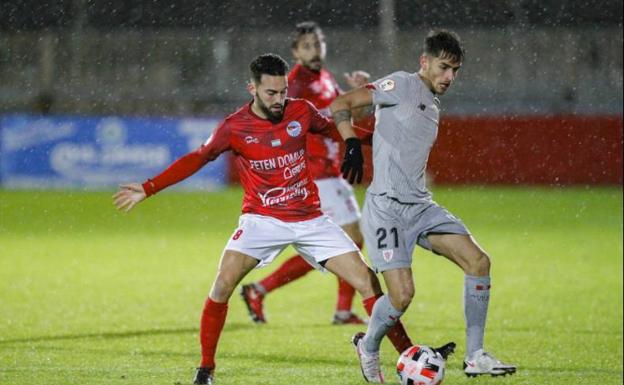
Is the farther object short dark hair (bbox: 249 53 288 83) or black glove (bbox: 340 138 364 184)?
short dark hair (bbox: 249 53 288 83)

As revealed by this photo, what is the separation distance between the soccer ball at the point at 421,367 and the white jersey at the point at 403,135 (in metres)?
0.94

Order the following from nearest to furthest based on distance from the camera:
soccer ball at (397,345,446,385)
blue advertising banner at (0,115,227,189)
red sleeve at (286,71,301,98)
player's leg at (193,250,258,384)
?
soccer ball at (397,345,446,385)
player's leg at (193,250,258,384)
red sleeve at (286,71,301,98)
blue advertising banner at (0,115,227,189)

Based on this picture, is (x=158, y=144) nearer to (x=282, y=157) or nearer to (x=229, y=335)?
(x=229, y=335)

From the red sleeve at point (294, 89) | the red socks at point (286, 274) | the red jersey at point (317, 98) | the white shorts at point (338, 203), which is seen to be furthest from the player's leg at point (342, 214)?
the red sleeve at point (294, 89)

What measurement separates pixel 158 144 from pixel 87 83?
14.3 feet

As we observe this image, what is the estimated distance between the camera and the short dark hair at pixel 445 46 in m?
7.09

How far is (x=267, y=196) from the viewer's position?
24.2 ft

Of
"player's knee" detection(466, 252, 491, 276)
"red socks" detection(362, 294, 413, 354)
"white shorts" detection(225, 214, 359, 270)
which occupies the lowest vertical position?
"red socks" detection(362, 294, 413, 354)

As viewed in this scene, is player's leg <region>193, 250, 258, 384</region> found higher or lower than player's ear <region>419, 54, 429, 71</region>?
lower

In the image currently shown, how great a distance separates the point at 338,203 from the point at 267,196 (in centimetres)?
273

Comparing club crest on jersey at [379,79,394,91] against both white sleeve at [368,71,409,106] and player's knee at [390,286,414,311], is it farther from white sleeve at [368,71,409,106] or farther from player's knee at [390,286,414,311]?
player's knee at [390,286,414,311]

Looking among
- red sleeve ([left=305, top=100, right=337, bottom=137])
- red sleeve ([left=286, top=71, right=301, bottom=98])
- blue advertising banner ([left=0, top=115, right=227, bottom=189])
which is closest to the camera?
red sleeve ([left=305, top=100, right=337, bottom=137])

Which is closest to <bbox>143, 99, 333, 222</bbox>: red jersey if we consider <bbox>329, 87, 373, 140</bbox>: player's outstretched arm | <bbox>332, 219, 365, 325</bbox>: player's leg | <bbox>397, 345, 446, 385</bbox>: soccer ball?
<bbox>329, 87, 373, 140</bbox>: player's outstretched arm

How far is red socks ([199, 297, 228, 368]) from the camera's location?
23.7 ft
